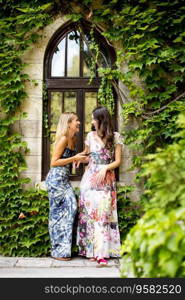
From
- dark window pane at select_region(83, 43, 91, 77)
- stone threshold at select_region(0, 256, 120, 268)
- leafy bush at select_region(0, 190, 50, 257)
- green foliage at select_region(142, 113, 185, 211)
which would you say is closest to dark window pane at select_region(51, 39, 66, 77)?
dark window pane at select_region(83, 43, 91, 77)

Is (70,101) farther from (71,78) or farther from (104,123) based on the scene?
(104,123)

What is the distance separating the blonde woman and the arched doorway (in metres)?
0.62

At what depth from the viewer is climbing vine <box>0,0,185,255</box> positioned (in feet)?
17.9

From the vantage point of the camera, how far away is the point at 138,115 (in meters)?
5.66

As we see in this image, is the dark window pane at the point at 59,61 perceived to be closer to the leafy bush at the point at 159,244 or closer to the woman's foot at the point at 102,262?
the woman's foot at the point at 102,262

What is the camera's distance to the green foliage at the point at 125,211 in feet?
18.1

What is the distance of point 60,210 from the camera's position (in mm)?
5289

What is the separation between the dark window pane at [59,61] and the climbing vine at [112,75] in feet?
1.34

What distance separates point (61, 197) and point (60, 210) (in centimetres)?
19

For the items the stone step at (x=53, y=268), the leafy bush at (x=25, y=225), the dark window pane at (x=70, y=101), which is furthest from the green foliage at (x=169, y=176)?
the dark window pane at (x=70, y=101)

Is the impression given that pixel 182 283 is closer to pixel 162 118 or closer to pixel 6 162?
pixel 162 118

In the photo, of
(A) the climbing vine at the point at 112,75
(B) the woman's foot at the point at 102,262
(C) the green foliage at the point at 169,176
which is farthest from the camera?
(A) the climbing vine at the point at 112,75

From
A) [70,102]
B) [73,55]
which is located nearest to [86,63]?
[73,55]

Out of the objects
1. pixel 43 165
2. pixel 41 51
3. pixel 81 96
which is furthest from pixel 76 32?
pixel 43 165
